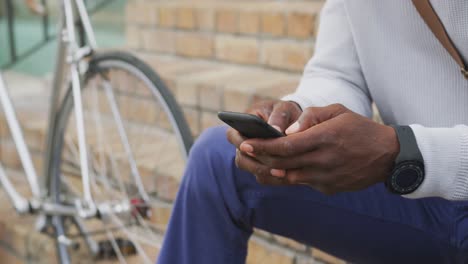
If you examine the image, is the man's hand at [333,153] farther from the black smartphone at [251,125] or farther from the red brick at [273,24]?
the red brick at [273,24]

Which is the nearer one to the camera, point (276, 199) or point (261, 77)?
point (276, 199)

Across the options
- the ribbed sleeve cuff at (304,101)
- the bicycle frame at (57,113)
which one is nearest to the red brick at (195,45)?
the bicycle frame at (57,113)

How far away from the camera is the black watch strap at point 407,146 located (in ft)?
2.65

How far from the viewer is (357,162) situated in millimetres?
799

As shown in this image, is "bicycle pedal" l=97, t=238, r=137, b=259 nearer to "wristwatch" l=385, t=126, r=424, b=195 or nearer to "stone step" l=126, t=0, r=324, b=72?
"stone step" l=126, t=0, r=324, b=72

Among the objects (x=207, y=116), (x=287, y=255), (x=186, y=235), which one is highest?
(x=186, y=235)

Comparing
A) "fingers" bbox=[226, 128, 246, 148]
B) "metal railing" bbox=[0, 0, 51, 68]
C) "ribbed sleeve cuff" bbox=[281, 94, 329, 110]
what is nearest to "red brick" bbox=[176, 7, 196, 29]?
"metal railing" bbox=[0, 0, 51, 68]

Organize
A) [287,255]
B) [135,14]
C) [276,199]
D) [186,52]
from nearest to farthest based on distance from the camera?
[276,199] → [287,255] → [186,52] → [135,14]

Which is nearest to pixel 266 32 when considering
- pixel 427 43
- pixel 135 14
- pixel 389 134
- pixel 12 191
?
pixel 135 14

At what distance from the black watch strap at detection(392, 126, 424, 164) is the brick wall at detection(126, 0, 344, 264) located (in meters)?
0.76

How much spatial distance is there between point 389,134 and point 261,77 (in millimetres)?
1140

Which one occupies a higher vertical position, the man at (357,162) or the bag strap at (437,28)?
the bag strap at (437,28)

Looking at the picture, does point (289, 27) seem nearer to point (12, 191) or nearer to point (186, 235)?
point (12, 191)

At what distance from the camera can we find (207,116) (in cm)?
192
